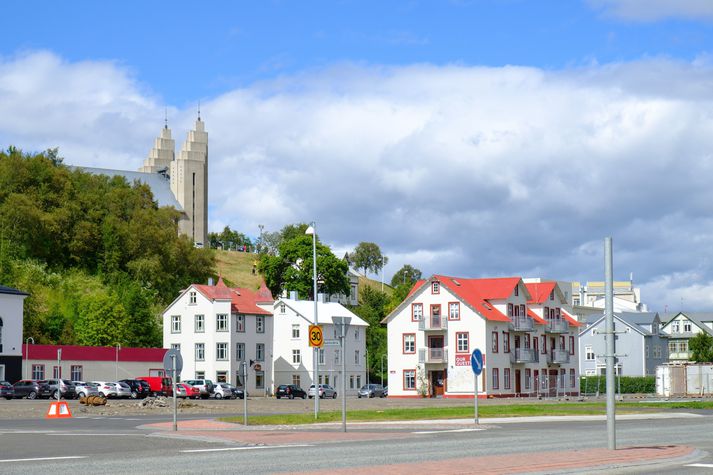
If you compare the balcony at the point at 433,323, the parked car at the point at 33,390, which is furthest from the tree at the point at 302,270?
the parked car at the point at 33,390

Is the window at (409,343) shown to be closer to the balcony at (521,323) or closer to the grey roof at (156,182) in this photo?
the balcony at (521,323)

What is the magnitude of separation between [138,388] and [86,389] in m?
4.46

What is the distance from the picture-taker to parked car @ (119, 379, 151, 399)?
252ft

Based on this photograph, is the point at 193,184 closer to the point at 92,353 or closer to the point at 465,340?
the point at 92,353

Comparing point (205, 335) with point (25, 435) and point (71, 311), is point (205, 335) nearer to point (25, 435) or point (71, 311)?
point (71, 311)

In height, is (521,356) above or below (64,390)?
above

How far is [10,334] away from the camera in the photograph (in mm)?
84812

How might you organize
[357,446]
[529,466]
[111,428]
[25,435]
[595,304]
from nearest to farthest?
[529,466] < [357,446] < [25,435] < [111,428] < [595,304]

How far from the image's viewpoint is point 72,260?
399 ft

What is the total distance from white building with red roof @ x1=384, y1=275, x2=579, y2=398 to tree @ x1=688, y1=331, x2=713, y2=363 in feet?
91.6

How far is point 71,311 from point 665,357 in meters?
67.8

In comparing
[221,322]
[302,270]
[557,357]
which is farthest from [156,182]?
[557,357]

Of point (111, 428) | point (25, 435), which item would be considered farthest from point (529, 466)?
point (111, 428)

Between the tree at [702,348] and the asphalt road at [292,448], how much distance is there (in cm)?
8766
